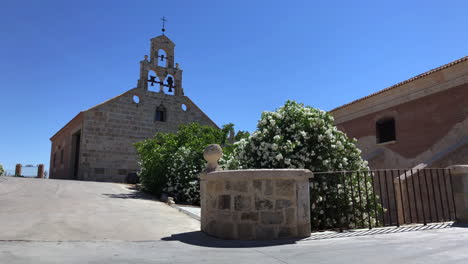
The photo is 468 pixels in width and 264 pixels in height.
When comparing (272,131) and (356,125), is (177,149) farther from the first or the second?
(356,125)

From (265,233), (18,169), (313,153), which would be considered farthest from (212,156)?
(18,169)

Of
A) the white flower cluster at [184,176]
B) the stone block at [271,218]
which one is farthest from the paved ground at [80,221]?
the white flower cluster at [184,176]

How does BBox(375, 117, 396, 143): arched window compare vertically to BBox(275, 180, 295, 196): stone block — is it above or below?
above

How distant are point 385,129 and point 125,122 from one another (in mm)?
15266

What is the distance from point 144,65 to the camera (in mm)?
21250

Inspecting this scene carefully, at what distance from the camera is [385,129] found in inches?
615

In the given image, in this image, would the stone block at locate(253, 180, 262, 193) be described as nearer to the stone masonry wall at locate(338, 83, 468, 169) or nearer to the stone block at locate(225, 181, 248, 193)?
the stone block at locate(225, 181, 248, 193)

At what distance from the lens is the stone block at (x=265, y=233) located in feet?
16.5

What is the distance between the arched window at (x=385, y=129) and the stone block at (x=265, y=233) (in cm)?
1216

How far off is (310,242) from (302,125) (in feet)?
11.1

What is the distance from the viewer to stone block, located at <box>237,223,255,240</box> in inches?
200

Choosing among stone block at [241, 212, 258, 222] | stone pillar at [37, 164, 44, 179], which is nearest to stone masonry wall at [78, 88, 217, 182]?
stone pillar at [37, 164, 44, 179]

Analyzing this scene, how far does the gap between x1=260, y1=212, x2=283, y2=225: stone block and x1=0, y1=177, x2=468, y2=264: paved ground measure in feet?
1.11

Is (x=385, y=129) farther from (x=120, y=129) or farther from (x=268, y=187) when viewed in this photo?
(x=120, y=129)
